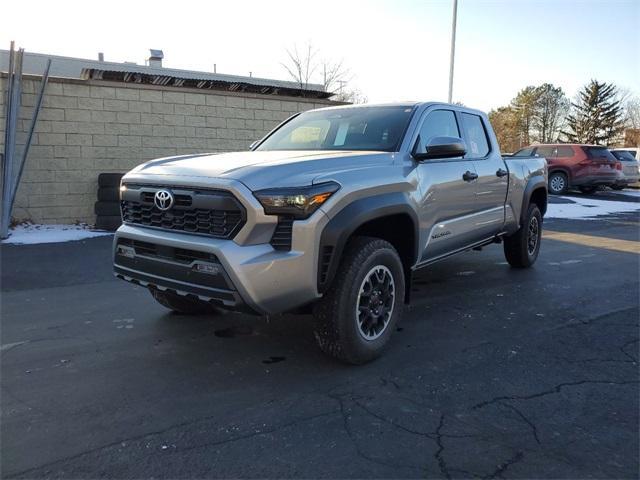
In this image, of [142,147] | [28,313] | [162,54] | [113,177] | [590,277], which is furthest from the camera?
[162,54]

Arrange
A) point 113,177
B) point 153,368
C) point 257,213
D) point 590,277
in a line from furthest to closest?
point 113,177 → point 590,277 → point 153,368 → point 257,213

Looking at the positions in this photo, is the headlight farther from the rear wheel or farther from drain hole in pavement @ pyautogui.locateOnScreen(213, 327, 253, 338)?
the rear wheel

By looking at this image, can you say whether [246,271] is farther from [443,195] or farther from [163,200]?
[443,195]

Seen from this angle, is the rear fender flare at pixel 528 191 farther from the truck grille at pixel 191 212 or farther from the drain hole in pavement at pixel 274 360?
the truck grille at pixel 191 212

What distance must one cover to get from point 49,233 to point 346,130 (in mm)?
6773

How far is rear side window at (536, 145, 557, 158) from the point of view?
20.2 m

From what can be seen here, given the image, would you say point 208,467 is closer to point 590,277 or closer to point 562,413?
point 562,413

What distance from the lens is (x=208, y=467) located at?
255 centimetres

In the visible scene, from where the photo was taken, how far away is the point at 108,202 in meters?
9.63

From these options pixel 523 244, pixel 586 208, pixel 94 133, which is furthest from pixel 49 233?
pixel 586 208

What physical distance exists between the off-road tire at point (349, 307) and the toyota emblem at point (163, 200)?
1199mm

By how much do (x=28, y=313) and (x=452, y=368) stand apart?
12.8 ft

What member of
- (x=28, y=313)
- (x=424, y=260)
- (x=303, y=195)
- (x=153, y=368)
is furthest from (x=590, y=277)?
(x=28, y=313)

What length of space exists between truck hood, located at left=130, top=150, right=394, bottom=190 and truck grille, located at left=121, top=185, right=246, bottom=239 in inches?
5.4
